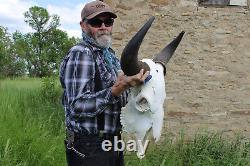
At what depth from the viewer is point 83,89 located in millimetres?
3262

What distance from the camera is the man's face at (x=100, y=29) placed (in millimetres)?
3461

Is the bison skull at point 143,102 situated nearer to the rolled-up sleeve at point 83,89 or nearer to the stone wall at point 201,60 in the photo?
the rolled-up sleeve at point 83,89

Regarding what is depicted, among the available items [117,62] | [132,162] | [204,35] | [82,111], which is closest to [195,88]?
[204,35]

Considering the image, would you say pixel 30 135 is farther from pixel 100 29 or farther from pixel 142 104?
pixel 142 104

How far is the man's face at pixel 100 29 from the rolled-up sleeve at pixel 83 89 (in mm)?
157

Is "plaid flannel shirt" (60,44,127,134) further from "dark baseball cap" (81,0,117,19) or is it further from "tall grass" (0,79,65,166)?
"tall grass" (0,79,65,166)

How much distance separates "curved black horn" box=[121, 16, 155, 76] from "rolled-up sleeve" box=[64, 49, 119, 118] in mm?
284

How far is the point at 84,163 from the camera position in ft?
11.5

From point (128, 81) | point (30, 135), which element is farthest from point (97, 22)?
point (30, 135)

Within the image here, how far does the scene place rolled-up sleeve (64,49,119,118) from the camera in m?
3.25

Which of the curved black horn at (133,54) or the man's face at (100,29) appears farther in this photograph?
the man's face at (100,29)

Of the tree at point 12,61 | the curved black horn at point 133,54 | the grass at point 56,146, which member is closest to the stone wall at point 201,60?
the grass at point 56,146

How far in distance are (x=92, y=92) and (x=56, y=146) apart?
3.02 metres

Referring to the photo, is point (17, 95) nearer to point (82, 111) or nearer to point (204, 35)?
point (204, 35)
